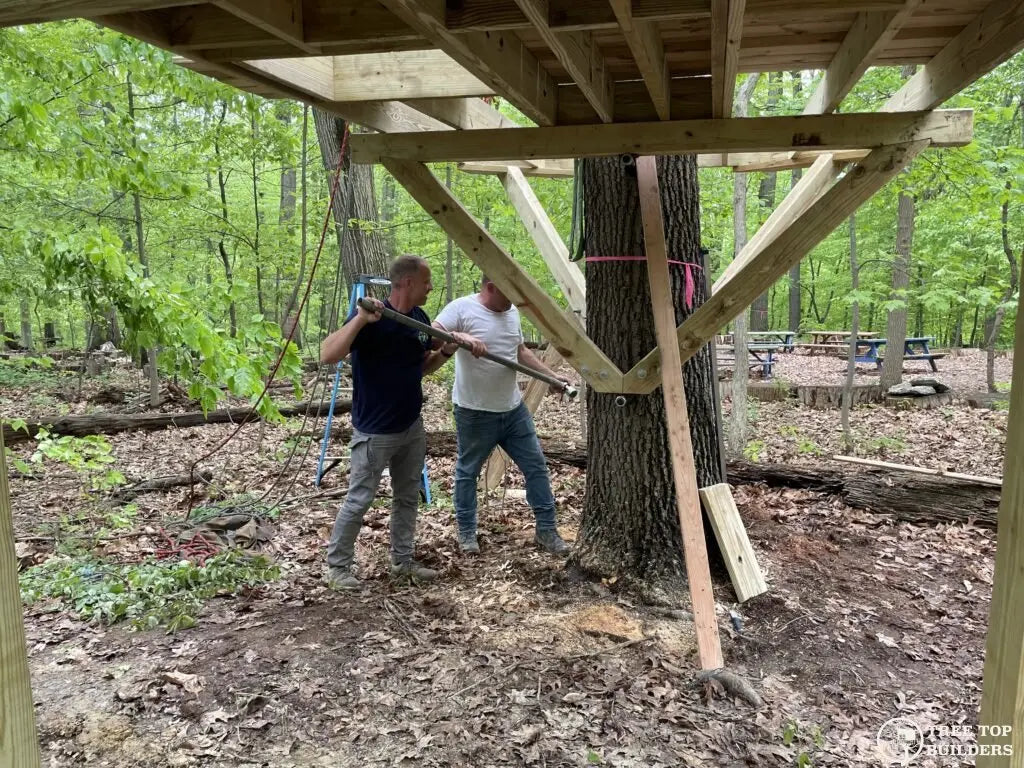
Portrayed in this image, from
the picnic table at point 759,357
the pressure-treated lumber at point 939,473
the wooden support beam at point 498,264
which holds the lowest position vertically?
the pressure-treated lumber at point 939,473

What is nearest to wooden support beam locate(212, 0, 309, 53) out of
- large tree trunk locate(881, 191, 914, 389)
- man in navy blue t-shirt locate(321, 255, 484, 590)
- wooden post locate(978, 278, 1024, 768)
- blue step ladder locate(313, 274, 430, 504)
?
man in navy blue t-shirt locate(321, 255, 484, 590)

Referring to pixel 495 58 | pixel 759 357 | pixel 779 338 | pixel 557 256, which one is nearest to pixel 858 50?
pixel 495 58

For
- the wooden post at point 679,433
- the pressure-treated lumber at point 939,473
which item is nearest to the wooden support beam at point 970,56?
the wooden post at point 679,433

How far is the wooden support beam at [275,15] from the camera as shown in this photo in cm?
208

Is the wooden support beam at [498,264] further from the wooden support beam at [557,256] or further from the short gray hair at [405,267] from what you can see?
the wooden support beam at [557,256]

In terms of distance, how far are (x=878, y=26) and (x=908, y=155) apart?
930mm

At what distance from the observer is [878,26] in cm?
244

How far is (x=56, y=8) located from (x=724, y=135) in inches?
105

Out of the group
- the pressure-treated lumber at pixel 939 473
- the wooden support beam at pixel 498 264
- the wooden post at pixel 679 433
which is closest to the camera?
the wooden post at pixel 679 433

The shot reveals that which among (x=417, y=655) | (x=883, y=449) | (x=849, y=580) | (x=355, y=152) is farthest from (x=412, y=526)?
(x=883, y=449)

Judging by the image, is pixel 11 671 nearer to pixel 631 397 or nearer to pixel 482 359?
pixel 631 397

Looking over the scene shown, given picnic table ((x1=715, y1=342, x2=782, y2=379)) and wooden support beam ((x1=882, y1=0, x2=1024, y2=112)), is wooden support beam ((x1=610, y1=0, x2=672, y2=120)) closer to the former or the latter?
wooden support beam ((x1=882, y1=0, x2=1024, y2=112))

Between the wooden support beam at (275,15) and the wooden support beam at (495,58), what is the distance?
43cm

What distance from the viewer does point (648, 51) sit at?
2.39 metres
